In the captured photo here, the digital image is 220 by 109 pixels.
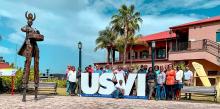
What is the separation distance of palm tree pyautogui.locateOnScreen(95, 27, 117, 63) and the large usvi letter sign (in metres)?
40.3

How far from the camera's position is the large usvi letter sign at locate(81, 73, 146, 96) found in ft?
70.4

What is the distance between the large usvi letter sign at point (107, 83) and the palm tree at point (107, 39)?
4029cm

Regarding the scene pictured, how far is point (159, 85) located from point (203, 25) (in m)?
23.5

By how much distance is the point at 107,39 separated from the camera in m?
65.9

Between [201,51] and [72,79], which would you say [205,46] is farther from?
[72,79]

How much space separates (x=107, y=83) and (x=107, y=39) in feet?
145

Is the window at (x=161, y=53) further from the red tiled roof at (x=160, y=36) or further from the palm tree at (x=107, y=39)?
the palm tree at (x=107, y=39)

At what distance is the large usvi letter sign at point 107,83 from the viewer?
845 inches

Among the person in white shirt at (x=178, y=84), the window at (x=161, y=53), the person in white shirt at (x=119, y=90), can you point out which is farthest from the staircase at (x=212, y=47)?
the person in white shirt at (x=119, y=90)

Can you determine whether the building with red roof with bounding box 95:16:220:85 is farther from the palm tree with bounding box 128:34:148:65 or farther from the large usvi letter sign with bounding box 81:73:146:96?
the large usvi letter sign with bounding box 81:73:146:96

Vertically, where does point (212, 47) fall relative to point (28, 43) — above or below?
above

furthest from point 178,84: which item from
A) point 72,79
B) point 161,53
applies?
point 161,53

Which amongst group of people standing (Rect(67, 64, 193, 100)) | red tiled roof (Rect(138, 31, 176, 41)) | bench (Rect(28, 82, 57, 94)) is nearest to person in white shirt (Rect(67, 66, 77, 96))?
bench (Rect(28, 82, 57, 94))

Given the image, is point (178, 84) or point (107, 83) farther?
point (107, 83)
